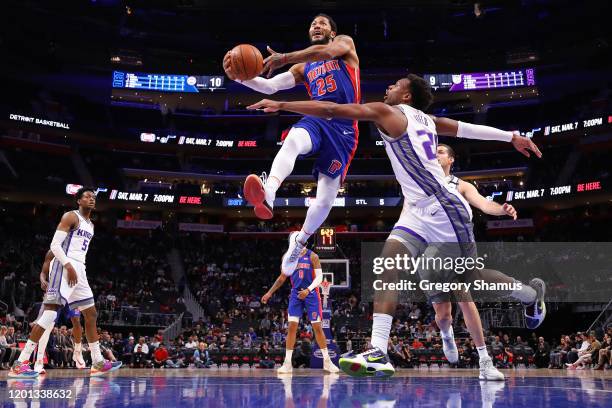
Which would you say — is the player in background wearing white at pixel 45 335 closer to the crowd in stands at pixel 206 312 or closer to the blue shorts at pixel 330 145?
the blue shorts at pixel 330 145

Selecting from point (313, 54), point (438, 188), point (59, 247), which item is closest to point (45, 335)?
point (59, 247)

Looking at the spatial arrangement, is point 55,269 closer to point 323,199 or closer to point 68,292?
point 68,292

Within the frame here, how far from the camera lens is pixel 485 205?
5680mm

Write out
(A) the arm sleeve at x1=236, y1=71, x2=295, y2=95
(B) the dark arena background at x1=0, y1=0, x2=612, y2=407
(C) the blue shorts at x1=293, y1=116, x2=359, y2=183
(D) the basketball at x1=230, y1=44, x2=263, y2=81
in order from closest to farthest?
1. (D) the basketball at x1=230, y1=44, x2=263, y2=81
2. (C) the blue shorts at x1=293, y1=116, x2=359, y2=183
3. (A) the arm sleeve at x1=236, y1=71, x2=295, y2=95
4. (B) the dark arena background at x1=0, y1=0, x2=612, y2=407

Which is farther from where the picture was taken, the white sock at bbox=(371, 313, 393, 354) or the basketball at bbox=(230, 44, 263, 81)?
the basketball at bbox=(230, 44, 263, 81)

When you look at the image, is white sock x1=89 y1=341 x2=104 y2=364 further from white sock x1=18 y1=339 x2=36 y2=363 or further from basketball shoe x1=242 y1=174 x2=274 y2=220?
basketball shoe x1=242 y1=174 x2=274 y2=220

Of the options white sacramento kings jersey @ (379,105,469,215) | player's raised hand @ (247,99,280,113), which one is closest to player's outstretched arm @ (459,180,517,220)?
white sacramento kings jersey @ (379,105,469,215)

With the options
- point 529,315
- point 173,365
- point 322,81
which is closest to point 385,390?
point 529,315

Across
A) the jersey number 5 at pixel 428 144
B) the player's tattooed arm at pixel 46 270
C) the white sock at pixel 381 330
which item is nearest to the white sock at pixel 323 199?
the jersey number 5 at pixel 428 144

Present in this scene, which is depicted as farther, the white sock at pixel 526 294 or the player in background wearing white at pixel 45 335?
the player in background wearing white at pixel 45 335

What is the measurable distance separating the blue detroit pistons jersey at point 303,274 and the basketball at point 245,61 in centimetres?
536

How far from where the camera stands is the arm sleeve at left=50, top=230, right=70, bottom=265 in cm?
762

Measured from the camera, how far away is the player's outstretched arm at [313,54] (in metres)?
5.17

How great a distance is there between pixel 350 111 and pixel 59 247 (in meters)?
5.16
